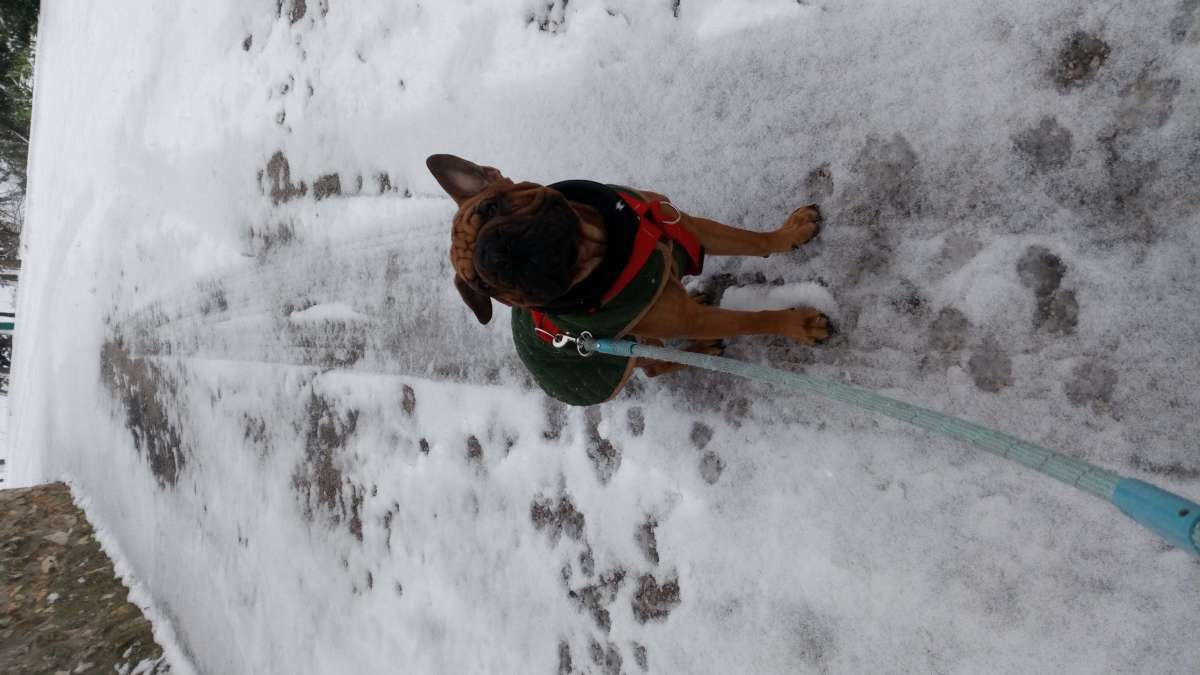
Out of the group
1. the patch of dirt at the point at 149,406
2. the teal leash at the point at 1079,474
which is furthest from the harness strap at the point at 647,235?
the patch of dirt at the point at 149,406

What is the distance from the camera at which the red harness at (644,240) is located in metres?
1.63

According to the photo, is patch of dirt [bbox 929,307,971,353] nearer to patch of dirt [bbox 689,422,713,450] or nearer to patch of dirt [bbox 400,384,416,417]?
patch of dirt [bbox 689,422,713,450]

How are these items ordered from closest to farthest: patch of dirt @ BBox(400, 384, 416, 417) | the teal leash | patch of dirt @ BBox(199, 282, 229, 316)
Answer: the teal leash → patch of dirt @ BBox(400, 384, 416, 417) → patch of dirt @ BBox(199, 282, 229, 316)

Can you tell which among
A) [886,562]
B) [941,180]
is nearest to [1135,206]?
[941,180]

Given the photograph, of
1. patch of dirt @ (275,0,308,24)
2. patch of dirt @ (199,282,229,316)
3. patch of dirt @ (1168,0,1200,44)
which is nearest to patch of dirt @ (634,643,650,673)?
patch of dirt @ (1168,0,1200,44)

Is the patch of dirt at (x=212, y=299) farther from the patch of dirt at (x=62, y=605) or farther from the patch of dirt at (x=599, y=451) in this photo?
the patch of dirt at (x=599, y=451)

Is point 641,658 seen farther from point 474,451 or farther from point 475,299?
point 475,299

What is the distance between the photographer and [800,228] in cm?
202

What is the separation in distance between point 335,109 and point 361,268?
921 mm

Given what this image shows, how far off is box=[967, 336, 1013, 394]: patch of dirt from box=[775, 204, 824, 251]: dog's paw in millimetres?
555

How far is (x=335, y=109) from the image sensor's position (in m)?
3.74

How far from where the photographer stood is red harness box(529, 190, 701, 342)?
5.33 ft

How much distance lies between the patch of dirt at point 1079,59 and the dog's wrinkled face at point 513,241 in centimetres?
125

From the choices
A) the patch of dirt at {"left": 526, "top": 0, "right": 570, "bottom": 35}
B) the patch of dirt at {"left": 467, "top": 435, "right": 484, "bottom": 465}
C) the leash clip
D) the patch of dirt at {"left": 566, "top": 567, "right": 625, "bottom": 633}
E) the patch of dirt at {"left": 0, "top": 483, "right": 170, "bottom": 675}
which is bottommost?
the patch of dirt at {"left": 0, "top": 483, "right": 170, "bottom": 675}
